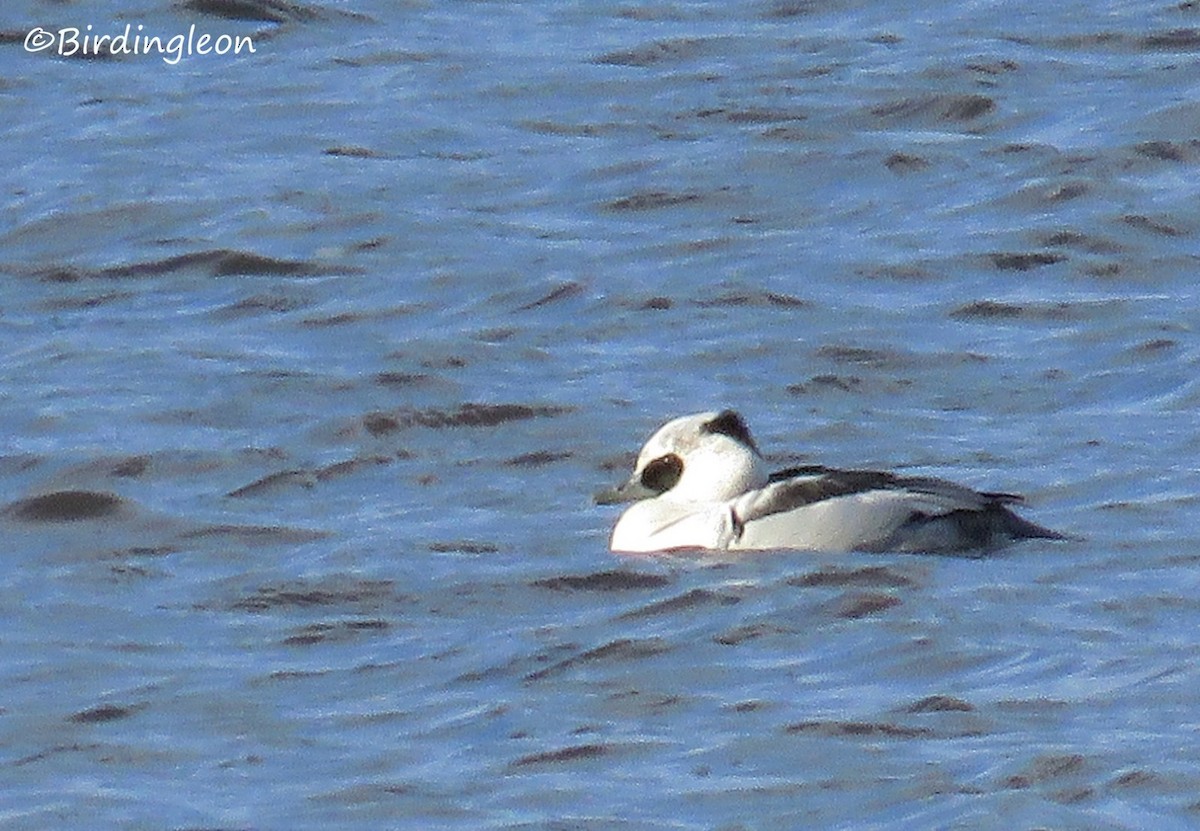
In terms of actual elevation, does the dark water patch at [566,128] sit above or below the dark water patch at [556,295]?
above

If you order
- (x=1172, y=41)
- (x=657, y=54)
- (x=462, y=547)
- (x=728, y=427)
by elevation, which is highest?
(x=657, y=54)

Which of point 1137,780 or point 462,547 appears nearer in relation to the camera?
point 1137,780

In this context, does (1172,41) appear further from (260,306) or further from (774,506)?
(774,506)

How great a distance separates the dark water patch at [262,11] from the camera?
62.3 feet

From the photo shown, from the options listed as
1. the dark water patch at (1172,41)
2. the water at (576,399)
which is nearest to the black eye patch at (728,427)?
the water at (576,399)

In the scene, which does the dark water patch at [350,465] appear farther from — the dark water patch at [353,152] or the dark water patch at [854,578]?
the dark water patch at [353,152]

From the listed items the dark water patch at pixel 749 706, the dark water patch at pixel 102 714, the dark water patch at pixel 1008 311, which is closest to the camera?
the dark water patch at pixel 749 706

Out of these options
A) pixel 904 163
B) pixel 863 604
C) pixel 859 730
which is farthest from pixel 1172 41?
pixel 859 730

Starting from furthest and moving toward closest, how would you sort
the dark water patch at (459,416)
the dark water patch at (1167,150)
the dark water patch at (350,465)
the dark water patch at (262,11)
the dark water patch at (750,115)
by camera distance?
the dark water patch at (262,11)
the dark water patch at (750,115)
the dark water patch at (1167,150)
the dark water patch at (459,416)
the dark water patch at (350,465)

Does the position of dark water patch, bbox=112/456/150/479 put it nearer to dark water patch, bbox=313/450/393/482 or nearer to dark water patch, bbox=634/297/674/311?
dark water patch, bbox=313/450/393/482

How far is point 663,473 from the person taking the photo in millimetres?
10688

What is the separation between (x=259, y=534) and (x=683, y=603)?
1.56 metres

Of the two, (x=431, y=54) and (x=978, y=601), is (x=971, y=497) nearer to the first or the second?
(x=978, y=601)

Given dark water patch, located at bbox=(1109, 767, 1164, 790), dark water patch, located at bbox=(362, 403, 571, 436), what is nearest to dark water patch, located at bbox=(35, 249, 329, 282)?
dark water patch, located at bbox=(362, 403, 571, 436)
